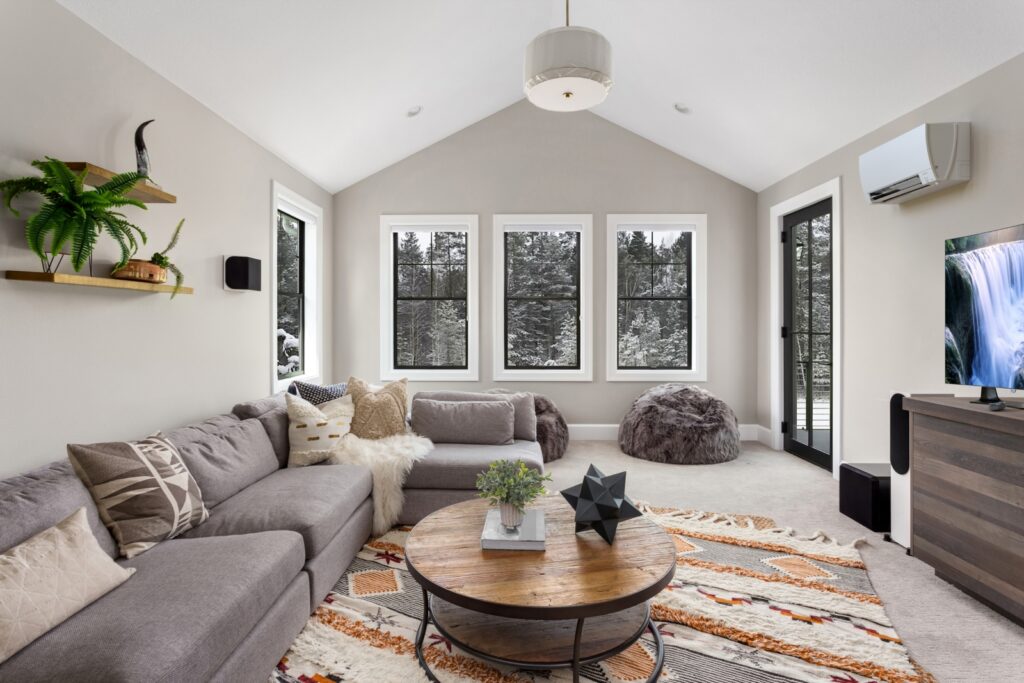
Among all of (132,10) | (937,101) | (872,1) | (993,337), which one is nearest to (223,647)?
(132,10)

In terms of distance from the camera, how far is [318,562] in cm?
217

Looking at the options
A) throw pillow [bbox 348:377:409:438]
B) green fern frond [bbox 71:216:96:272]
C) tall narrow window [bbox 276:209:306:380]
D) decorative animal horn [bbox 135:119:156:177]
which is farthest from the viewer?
tall narrow window [bbox 276:209:306:380]

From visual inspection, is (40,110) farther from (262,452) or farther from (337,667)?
(337,667)

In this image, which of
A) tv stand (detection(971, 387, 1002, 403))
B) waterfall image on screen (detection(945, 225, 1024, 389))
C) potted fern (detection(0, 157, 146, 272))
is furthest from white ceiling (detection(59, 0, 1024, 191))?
tv stand (detection(971, 387, 1002, 403))

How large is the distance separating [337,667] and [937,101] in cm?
421

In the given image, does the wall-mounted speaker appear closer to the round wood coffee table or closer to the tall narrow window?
the tall narrow window

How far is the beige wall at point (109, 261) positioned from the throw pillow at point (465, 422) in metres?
1.27

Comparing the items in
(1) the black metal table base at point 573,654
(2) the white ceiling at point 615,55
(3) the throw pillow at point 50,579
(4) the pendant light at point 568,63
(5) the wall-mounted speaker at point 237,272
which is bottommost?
(1) the black metal table base at point 573,654

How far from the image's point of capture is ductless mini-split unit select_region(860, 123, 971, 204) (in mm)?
2768

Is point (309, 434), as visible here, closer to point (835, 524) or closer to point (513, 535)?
point (513, 535)

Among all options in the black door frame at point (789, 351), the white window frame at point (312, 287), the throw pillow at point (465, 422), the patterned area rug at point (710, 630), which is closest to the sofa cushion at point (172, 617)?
the patterned area rug at point (710, 630)

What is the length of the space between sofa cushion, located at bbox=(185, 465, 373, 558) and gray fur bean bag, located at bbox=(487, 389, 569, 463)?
2.05 metres

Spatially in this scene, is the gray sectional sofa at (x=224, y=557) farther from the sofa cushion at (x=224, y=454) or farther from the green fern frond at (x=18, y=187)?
the green fern frond at (x=18, y=187)

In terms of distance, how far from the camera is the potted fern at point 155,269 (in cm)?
235
